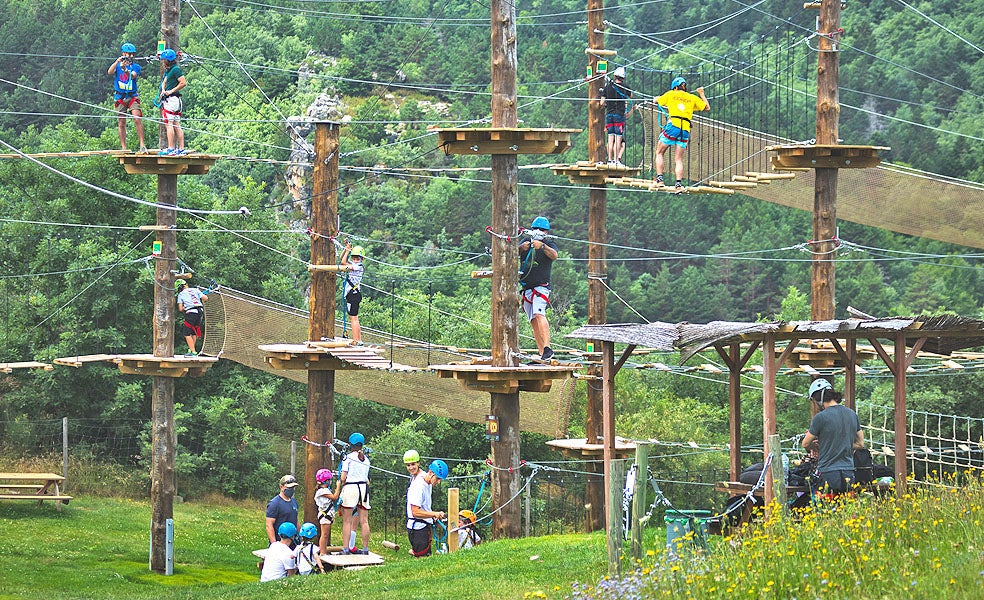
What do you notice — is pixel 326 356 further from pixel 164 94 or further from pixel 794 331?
pixel 794 331

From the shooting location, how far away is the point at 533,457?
3194 centimetres

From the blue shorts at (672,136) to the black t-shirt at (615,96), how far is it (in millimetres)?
820

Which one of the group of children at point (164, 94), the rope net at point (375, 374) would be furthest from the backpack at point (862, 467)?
the group of children at point (164, 94)

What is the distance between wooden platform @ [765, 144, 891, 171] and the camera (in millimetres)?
17844

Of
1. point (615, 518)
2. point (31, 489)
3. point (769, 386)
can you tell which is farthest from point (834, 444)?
point (31, 489)

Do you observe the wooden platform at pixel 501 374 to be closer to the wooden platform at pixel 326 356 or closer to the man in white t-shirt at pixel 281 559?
the wooden platform at pixel 326 356

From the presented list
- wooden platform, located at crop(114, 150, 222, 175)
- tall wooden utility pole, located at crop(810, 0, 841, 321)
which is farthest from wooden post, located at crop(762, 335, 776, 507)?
wooden platform, located at crop(114, 150, 222, 175)

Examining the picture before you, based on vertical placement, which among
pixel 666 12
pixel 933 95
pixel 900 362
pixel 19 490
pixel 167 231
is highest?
pixel 666 12

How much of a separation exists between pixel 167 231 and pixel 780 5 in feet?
183

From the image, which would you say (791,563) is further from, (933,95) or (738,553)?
(933,95)

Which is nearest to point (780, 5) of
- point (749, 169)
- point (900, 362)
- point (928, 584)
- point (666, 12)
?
point (666, 12)

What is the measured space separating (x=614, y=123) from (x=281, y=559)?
8.38 metres

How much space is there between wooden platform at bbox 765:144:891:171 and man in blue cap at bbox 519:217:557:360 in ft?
11.6

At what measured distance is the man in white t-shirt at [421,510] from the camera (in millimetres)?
15578
